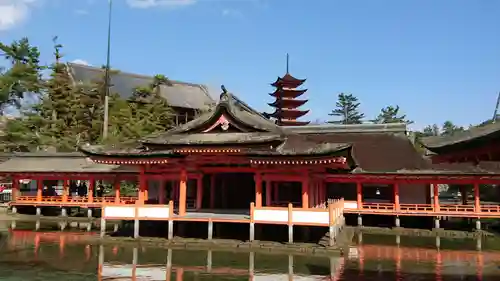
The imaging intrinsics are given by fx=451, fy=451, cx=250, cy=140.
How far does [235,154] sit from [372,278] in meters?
8.84

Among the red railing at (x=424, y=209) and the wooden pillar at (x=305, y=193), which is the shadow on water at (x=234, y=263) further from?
the red railing at (x=424, y=209)

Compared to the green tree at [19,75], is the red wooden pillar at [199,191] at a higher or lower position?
lower

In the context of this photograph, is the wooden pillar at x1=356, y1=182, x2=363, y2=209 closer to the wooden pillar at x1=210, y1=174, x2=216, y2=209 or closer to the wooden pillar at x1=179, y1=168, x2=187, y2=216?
the wooden pillar at x1=210, y1=174, x2=216, y2=209

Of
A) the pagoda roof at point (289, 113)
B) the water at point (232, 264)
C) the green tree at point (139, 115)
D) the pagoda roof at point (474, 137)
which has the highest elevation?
the pagoda roof at point (289, 113)

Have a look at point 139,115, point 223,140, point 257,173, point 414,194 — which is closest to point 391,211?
point 414,194

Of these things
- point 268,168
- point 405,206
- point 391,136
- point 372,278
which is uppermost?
point 391,136

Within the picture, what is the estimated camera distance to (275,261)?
1819 centimetres

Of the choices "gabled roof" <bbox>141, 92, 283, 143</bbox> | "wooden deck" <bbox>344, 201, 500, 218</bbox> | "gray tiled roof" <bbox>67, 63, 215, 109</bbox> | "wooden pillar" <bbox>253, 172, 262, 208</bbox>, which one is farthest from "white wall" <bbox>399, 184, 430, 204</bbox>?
"gray tiled roof" <bbox>67, 63, 215, 109</bbox>

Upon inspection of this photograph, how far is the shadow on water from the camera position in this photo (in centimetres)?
1556

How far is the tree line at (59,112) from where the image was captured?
4419cm

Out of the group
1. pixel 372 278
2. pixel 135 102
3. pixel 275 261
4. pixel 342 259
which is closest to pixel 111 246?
pixel 275 261

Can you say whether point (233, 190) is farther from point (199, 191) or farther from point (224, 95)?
point (224, 95)

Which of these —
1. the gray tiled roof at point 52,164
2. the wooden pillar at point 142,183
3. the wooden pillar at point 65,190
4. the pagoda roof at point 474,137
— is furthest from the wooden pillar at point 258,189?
the wooden pillar at point 65,190

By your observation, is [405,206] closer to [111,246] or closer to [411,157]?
[411,157]
